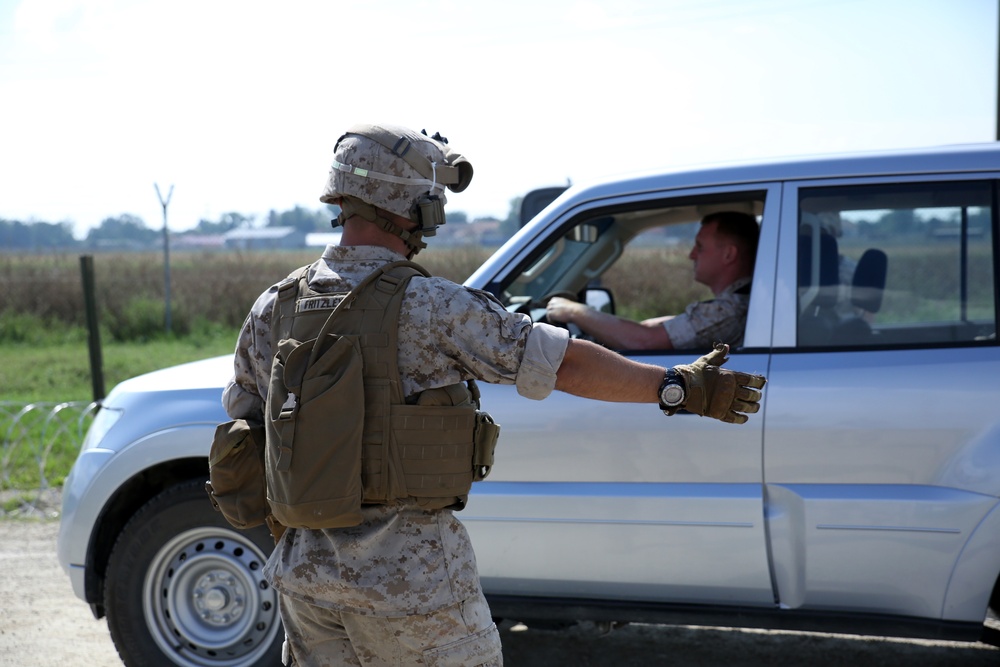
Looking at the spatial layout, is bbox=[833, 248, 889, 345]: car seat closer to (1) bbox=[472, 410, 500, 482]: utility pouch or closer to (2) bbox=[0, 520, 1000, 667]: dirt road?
(2) bbox=[0, 520, 1000, 667]: dirt road

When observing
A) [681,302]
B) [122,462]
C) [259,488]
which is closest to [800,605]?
[259,488]

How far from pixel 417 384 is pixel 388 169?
1.62 feet

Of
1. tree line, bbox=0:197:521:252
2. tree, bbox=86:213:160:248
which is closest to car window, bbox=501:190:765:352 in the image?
tree line, bbox=0:197:521:252

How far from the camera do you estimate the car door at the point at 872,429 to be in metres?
3.32

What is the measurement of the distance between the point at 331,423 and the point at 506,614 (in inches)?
70.3

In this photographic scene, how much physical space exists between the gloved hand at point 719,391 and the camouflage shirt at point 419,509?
0.29 m

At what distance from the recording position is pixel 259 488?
2.55 metres

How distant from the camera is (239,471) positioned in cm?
252

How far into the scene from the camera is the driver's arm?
3.89 metres

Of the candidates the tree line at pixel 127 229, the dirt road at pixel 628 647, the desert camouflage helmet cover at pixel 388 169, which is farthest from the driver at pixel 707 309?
the tree line at pixel 127 229

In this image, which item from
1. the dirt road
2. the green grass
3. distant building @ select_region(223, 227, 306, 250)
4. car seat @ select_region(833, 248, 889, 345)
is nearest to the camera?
car seat @ select_region(833, 248, 889, 345)

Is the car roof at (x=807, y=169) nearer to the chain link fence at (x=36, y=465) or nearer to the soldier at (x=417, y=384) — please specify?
the soldier at (x=417, y=384)

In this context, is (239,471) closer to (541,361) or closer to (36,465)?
(541,361)

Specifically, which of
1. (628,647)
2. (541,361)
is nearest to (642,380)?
(541,361)
